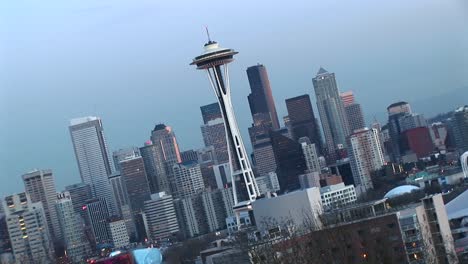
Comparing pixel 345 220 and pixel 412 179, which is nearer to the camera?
pixel 345 220

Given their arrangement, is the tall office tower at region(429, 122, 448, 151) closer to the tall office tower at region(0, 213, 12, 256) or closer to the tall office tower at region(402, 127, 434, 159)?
the tall office tower at region(402, 127, 434, 159)

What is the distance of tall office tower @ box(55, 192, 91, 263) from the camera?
39188 millimetres

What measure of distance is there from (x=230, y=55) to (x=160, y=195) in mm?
15355

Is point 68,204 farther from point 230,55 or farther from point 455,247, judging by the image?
point 455,247

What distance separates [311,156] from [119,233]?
8230 millimetres

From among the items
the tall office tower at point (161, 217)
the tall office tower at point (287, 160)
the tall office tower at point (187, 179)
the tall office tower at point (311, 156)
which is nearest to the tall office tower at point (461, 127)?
the tall office tower at point (311, 156)

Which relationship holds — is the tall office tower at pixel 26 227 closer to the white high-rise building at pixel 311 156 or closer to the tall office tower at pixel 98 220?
the tall office tower at pixel 98 220

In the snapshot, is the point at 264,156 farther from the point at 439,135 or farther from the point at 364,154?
the point at 439,135

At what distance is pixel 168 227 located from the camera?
1823 inches

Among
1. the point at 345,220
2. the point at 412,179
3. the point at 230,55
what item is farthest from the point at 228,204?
the point at 345,220

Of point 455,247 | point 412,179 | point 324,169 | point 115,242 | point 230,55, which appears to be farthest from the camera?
point 324,169

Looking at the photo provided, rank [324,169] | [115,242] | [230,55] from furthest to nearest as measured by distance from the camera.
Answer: [324,169] → [115,242] → [230,55]

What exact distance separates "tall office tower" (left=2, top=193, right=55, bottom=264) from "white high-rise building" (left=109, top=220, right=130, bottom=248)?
9.91 ft

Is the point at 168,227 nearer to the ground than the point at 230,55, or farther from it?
nearer to the ground
